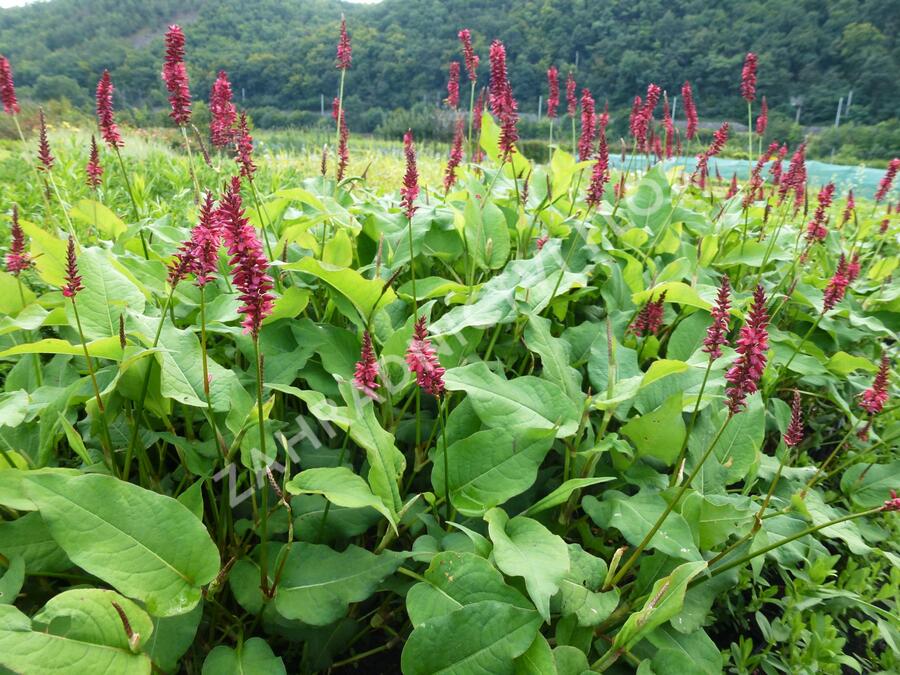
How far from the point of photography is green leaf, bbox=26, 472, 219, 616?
2.90 ft

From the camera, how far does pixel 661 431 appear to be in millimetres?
1372

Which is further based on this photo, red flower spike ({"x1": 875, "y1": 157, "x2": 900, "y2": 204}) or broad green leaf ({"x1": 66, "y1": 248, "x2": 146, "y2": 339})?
red flower spike ({"x1": 875, "y1": 157, "x2": 900, "y2": 204})

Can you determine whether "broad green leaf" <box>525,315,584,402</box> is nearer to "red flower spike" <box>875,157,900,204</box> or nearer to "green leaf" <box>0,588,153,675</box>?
"green leaf" <box>0,588,153,675</box>

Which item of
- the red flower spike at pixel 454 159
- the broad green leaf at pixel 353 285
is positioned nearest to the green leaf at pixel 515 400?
the broad green leaf at pixel 353 285

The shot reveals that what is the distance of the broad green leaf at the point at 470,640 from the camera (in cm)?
94

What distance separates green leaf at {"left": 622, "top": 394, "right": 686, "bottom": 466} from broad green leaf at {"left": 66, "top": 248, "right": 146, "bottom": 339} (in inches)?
51.8

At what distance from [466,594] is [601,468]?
0.62 meters

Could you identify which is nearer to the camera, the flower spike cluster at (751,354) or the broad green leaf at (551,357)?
the flower spike cluster at (751,354)

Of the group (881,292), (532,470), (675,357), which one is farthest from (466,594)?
(881,292)

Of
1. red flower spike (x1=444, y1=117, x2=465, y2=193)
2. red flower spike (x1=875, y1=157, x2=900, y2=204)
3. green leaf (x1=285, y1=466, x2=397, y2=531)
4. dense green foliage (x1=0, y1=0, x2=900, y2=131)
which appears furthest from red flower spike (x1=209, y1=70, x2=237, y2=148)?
dense green foliage (x1=0, y1=0, x2=900, y2=131)

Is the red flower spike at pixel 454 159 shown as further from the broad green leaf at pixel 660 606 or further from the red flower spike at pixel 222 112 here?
the broad green leaf at pixel 660 606

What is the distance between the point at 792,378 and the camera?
2.18 m

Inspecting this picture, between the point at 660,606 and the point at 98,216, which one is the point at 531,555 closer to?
the point at 660,606

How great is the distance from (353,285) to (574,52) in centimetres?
2837
